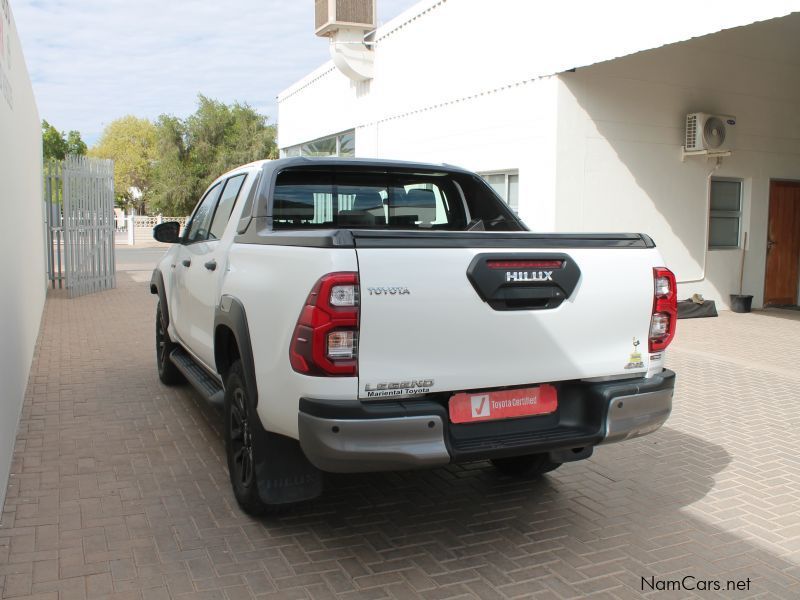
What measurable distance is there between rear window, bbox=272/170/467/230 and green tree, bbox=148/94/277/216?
151ft

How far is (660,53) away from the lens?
38.9 ft

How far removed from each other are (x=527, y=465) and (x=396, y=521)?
1.04 meters

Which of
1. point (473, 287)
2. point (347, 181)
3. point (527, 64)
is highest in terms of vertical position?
point (527, 64)

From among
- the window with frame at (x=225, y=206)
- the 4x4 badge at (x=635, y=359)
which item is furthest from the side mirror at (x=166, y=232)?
the 4x4 badge at (x=635, y=359)

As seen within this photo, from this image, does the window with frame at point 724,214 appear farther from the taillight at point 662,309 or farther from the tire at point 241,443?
the tire at point 241,443

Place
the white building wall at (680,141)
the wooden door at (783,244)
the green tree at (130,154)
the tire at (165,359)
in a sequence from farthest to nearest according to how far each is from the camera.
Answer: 1. the green tree at (130,154)
2. the wooden door at (783,244)
3. the white building wall at (680,141)
4. the tire at (165,359)

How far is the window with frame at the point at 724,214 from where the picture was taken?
13016 millimetres

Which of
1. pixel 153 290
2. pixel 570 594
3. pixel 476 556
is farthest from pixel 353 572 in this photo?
pixel 153 290

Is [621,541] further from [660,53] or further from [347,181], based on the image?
[660,53]

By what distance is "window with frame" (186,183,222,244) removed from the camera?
18.8 feet

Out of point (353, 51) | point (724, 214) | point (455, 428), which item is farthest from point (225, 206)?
point (353, 51)

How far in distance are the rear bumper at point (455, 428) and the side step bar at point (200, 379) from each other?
1.49 meters

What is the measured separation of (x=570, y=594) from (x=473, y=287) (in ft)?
4.76

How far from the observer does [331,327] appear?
10.5 ft
